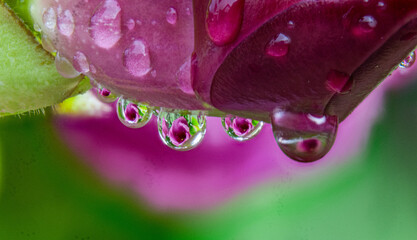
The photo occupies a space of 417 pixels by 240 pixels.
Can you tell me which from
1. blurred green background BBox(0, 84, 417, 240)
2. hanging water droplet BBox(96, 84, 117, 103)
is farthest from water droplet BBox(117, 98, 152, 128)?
blurred green background BBox(0, 84, 417, 240)

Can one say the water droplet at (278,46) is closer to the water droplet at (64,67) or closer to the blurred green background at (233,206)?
the water droplet at (64,67)

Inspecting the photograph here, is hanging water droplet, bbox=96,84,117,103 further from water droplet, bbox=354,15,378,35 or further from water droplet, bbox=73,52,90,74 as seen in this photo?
water droplet, bbox=354,15,378,35

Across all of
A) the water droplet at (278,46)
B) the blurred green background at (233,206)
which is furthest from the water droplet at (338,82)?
the blurred green background at (233,206)

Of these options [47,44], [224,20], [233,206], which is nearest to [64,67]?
[47,44]

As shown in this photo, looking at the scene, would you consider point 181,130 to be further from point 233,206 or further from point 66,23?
point 233,206

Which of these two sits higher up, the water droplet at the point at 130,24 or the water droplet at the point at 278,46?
the water droplet at the point at 130,24

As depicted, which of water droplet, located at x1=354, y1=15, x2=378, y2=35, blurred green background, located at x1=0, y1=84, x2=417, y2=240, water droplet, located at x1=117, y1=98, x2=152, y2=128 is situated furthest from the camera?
blurred green background, located at x1=0, y1=84, x2=417, y2=240
